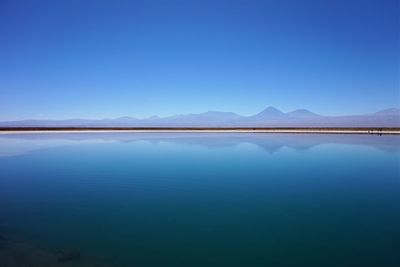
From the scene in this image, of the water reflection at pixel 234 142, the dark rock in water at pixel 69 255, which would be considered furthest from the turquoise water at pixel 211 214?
the water reflection at pixel 234 142

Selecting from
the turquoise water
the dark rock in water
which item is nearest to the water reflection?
the turquoise water

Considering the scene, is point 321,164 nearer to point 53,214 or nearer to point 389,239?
point 389,239

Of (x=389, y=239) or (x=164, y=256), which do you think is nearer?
(x=164, y=256)

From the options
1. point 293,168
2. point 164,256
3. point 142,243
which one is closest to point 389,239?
point 164,256

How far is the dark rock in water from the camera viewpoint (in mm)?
5210

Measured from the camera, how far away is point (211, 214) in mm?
7602

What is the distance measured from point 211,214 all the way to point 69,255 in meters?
3.17

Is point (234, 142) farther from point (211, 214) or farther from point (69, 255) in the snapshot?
point (69, 255)

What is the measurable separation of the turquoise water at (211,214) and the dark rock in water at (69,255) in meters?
0.19

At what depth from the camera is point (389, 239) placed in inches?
237

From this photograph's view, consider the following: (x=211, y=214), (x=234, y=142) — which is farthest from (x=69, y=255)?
(x=234, y=142)

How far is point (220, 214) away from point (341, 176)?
6.53m

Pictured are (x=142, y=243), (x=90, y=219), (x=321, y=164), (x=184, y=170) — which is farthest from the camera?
(x=321, y=164)

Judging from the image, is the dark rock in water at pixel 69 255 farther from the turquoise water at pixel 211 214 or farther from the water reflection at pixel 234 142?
the water reflection at pixel 234 142
